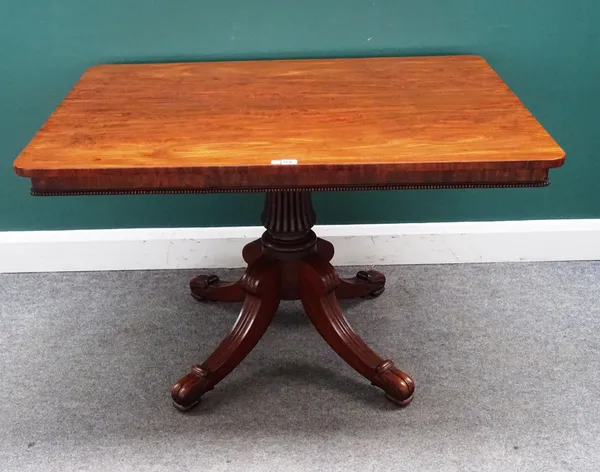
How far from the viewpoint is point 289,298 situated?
1646 mm

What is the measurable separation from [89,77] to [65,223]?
0.50 metres

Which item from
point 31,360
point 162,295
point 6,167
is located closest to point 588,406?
point 162,295

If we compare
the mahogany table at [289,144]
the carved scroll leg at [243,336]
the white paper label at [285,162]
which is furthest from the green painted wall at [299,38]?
the white paper label at [285,162]

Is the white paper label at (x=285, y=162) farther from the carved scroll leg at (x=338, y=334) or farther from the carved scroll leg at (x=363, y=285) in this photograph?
the carved scroll leg at (x=363, y=285)

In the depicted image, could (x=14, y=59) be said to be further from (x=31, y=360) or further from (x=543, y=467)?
(x=543, y=467)

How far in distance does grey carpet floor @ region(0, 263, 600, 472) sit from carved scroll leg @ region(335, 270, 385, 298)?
0.08ft

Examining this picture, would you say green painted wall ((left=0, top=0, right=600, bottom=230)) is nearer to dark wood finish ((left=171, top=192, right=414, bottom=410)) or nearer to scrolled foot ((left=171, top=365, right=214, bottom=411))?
dark wood finish ((left=171, top=192, right=414, bottom=410))

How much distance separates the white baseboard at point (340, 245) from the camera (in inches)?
76.2

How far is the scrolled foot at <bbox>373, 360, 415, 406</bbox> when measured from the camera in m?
1.52

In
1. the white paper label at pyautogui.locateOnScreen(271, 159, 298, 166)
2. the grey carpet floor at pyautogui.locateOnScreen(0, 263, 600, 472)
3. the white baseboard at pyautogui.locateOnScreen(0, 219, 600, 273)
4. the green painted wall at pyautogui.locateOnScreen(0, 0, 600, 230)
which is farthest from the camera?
the white baseboard at pyautogui.locateOnScreen(0, 219, 600, 273)

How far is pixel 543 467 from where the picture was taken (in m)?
1.40

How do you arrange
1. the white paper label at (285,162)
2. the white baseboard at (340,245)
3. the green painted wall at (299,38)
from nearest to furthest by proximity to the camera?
the white paper label at (285,162) < the green painted wall at (299,38) < the white baseboard at (340,245)

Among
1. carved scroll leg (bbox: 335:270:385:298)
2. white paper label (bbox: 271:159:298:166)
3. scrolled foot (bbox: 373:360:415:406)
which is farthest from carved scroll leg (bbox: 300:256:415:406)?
white paper label (bbox: 271:159:298:166)

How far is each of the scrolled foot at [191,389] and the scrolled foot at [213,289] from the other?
12.5 inches
